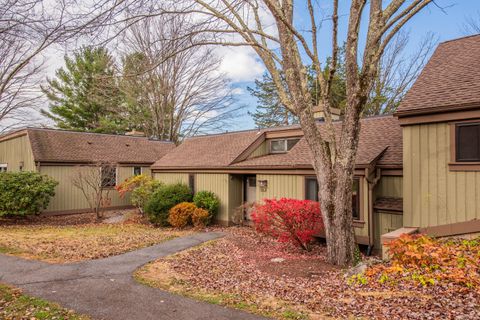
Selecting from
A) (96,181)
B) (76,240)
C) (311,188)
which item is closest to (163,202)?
(76,240)

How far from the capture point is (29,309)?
5.46 metres

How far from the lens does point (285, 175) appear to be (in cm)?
1302

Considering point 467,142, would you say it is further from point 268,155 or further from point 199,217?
point 199,217

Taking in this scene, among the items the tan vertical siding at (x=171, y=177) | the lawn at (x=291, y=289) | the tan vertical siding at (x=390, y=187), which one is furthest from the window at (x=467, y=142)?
the tan vertical siding at (x=171, y=177)

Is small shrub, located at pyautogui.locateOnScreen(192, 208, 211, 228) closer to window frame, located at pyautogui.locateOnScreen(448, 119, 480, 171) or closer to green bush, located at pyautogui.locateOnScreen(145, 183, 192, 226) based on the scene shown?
green bush, located at pyautogui.locateOnScreen(145, 183, 192, 226)

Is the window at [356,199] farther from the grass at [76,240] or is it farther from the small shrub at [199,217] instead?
the grass at [76,240]

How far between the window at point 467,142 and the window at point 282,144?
7137 mm

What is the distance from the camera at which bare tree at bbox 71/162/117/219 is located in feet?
57.7

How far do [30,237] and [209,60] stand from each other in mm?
20278

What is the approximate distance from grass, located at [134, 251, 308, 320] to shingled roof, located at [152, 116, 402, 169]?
624 cm

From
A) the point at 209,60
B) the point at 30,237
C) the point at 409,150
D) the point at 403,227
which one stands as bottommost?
the point at 30,237

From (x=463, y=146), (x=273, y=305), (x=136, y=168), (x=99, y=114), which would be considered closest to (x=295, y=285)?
(x=273, y=305)

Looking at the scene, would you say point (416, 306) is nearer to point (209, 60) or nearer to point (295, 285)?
point (295, 285)

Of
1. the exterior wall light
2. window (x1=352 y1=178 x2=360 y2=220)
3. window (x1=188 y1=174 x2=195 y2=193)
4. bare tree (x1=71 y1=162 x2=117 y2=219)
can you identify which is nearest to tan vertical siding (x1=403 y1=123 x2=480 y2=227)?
window (x1=352 y1=178 x2=360 y2=220)
